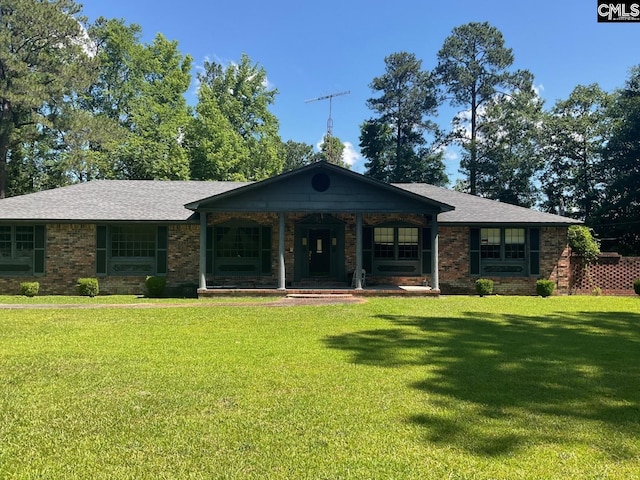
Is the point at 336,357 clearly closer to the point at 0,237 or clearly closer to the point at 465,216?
the point at 465,216

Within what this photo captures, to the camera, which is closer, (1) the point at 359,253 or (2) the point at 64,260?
(1) the point at 359,253

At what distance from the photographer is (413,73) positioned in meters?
40.7

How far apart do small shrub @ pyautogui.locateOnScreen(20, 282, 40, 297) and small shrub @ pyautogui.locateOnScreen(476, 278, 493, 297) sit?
16338 millimetres

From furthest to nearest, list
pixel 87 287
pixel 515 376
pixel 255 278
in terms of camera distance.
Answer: pixel 255 278, pixel 87 287, pixel 515 376

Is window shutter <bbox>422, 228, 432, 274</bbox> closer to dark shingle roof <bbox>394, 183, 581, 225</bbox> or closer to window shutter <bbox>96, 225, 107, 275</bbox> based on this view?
dark shingle roof <bbox>394, 183, 581, 225</bbox>

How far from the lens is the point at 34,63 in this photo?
1048 inches

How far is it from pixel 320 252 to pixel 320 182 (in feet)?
10.6

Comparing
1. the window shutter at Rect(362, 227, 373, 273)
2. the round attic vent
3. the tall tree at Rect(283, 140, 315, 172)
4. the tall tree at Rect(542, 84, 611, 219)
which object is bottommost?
the window shutter at Rect(362, 227, 373, 273)

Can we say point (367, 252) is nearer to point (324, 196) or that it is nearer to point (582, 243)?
point (324, 196)

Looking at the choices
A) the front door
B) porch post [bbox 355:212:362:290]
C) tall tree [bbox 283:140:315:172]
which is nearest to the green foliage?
porch post [bbox 355:212:362:290]

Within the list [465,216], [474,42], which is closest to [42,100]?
[465,216]

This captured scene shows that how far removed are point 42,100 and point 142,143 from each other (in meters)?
6.91

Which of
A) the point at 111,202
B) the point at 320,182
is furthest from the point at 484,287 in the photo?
the point at 111,202

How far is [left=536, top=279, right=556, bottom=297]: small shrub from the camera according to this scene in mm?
15891
